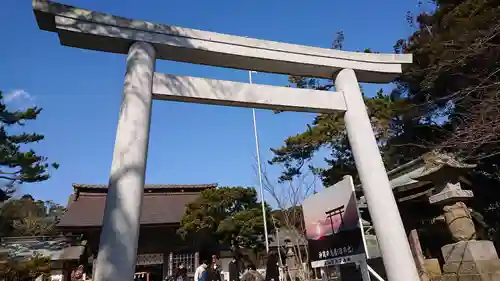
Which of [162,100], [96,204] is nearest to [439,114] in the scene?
[162,100]

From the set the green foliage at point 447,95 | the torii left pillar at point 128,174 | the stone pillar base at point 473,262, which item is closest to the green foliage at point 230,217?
the green foliage at point 447,95

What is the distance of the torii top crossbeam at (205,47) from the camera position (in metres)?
3.23

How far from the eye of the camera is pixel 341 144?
39.7 ft

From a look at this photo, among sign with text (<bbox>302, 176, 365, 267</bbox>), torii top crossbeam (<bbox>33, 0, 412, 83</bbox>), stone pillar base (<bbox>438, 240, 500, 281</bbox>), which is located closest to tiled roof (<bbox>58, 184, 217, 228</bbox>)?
sign with text (<bbox>302, 176, 365, 267</bbox>)

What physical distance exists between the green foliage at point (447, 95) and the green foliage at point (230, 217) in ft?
10.6

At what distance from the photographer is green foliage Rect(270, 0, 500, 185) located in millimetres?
4922

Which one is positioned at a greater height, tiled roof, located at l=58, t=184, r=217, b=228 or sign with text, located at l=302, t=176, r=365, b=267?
tiled roof, located at l=58, t=184, r=217, b=228

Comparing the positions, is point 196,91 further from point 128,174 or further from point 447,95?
point 447,95

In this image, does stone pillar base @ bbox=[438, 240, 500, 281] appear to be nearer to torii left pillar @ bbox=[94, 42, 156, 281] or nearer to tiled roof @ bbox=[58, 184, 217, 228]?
torii left pillar @ bbox=[94, 42, 156, 281]

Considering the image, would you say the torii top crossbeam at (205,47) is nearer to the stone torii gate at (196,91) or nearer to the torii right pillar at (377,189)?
the stone torii gate at (196,91)

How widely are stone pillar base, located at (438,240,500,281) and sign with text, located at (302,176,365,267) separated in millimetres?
1566

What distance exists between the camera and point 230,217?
11.9 metres

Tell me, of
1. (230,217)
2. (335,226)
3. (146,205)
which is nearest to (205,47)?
(335,226)

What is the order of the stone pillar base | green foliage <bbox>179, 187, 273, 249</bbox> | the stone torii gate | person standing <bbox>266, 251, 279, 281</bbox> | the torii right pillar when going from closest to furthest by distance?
the stone torii gate → the torii right pillar → the stone pillar base → person standing <bbox>266, 251, 279, 281</bbox> → green foliage <bbox>179, 187, 273, 249</bbox>
